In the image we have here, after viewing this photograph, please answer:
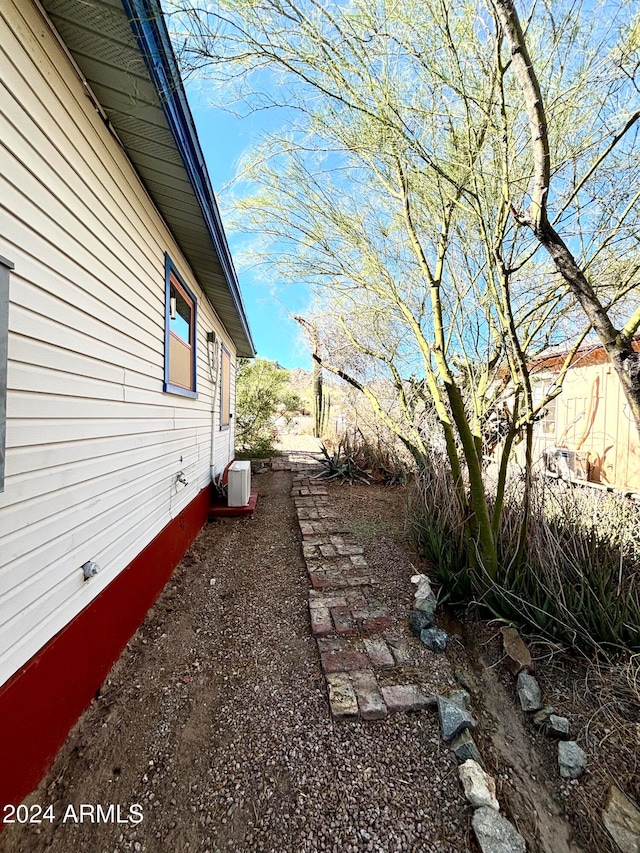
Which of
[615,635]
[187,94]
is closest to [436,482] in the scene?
[615,635]

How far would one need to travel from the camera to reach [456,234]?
8.82 ft

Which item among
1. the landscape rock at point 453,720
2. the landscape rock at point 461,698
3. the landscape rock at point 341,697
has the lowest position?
the landscape rock at point 341,697

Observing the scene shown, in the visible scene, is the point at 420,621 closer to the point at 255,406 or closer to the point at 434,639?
the point at 434,639

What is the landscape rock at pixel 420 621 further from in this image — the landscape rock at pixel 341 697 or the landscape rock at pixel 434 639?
the landscape rock at pixel 341 697

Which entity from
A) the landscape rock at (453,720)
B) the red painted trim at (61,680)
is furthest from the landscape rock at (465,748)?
the red painted trim at (61,680)

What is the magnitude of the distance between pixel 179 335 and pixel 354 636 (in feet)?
10.7

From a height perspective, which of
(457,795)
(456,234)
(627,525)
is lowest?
(457,795)

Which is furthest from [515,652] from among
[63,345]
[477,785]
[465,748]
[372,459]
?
[372,459]

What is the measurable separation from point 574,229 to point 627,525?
1910mm

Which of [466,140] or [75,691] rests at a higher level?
[466,140]

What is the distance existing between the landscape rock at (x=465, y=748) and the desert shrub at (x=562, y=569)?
83 cm

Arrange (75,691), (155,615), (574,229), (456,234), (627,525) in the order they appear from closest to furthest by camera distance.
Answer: (75,691)
(574,229)
(627,525)
(155,615)
(456,234)

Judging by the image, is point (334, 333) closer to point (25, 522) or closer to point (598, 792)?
point (25, 522)

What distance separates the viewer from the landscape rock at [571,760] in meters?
1.40
